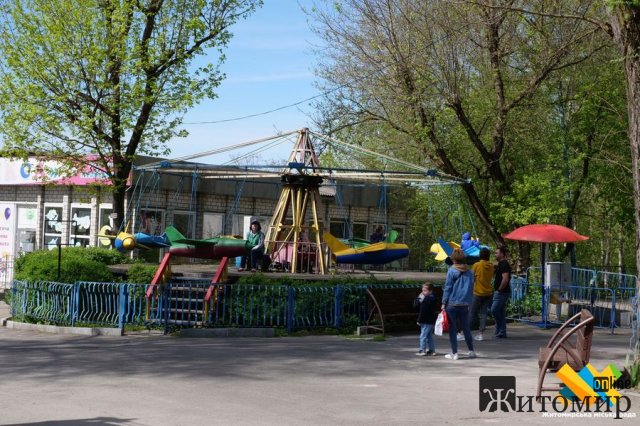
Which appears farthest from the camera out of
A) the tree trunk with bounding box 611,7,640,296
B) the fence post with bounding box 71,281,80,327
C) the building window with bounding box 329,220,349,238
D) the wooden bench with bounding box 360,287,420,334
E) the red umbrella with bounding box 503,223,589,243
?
→ the building window with bounding box 329,220,349,238

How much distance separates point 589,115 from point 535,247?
1331 centimetres

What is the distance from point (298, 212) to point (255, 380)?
1127 cm

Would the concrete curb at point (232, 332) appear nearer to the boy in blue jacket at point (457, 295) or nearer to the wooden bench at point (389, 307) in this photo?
the wooden bench at point (389, 307)

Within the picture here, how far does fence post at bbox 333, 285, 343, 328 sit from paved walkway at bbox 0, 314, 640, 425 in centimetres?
102

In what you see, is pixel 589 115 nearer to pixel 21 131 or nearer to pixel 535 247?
pixel 535 247

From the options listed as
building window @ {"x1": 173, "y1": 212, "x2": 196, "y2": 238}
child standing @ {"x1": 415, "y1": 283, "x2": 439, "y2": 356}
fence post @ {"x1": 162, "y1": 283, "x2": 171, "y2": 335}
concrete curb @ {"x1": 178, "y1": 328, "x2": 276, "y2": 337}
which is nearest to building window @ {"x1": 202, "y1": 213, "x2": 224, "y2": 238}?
building window @ {"x1": 173, "y1": 212, "x2": 196, "y2": 238}

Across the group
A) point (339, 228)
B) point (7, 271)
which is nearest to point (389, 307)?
point (7, 271)

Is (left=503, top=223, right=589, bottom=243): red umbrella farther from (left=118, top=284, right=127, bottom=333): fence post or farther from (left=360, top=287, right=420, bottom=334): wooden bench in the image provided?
(left=118, top=284, right=127, bottom=333): fence post

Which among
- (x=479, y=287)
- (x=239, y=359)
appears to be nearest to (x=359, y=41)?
(x=479, y=287)

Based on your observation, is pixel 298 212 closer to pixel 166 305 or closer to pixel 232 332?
pixel 232 332

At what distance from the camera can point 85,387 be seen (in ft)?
37.8

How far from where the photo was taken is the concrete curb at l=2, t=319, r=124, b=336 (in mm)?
18859

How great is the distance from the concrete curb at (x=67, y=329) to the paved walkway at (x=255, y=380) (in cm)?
60

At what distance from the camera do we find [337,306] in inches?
751
